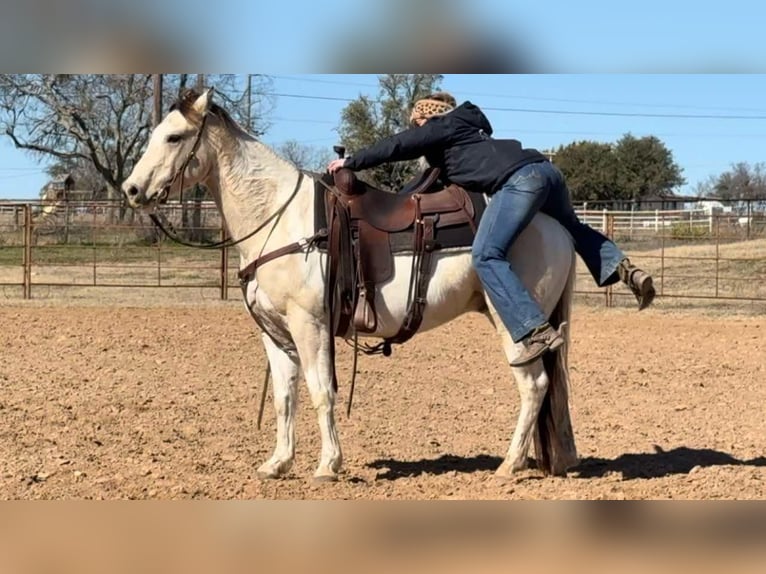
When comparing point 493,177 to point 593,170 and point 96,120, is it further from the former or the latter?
point 593,170

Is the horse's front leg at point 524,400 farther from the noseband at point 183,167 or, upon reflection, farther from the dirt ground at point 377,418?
the noseband at point 183,167

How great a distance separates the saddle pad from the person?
0.28 ft

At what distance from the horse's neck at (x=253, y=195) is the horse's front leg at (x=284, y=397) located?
1.90ft

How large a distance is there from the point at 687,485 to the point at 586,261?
135 centimetres

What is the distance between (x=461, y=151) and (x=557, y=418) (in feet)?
5.17

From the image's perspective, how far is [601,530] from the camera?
312 centimetres

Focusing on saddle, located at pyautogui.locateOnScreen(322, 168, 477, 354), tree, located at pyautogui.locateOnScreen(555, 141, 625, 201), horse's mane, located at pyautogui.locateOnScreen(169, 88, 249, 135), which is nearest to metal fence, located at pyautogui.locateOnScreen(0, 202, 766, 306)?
horse's mane, located at pyautogui.locateOnScreen(169, 88, 249, 135)

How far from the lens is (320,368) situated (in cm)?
424

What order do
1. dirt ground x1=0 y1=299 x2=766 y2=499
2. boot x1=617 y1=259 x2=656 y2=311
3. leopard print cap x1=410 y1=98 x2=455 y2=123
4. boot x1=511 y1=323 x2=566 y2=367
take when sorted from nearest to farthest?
boot x1=511 y1=323 x2=566 y2=367
dirt ground x1=0 y1=299 x2=766 y2=499
leopard print cap x1=410 y1=98 x2=455 y2=123
boot x1=617 y1=259 x2=656 y2=311

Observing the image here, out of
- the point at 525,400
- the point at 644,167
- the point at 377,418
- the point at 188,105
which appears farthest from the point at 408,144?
the point at 644,167

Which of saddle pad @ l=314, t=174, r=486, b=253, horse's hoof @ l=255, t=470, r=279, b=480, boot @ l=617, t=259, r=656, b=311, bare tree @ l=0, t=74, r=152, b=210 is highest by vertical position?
bare tree @ l=0, t=74, r=152, b=210

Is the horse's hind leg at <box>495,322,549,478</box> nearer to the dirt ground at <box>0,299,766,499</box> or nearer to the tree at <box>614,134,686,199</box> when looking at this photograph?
the dirt ground at <box>0,299,766,499</box>

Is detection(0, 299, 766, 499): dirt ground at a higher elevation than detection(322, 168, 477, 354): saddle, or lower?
lower

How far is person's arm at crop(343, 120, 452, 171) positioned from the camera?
13.7 feet
